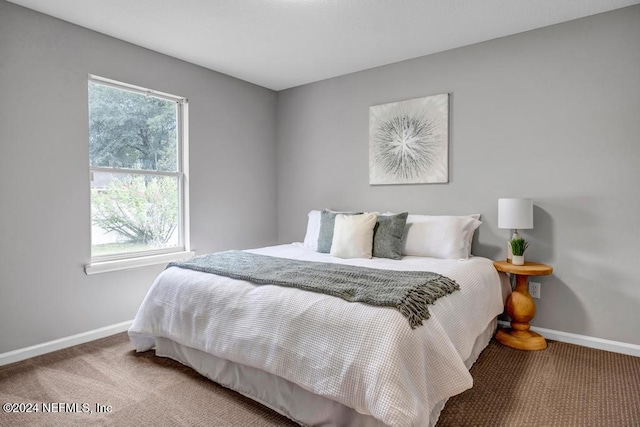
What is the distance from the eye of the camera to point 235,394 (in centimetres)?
210

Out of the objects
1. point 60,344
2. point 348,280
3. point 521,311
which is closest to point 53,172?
point 60,344

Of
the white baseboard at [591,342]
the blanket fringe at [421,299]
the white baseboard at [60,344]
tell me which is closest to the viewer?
the blanket fringe at [421,299]

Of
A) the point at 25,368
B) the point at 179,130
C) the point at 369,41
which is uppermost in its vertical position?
the point at 369,41

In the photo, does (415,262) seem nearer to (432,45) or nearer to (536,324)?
(536,324)

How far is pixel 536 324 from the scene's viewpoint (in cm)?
301

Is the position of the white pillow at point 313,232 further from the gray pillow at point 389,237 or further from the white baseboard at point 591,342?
the white baseboard at point 591,342

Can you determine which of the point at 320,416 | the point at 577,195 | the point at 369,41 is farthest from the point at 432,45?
the point at 320,416

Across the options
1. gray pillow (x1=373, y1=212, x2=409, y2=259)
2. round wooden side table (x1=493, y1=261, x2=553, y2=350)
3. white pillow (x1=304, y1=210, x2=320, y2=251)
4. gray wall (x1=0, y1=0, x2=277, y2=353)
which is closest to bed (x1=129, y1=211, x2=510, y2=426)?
round wooden side table (x1=493, y1=261, x2=553, y2=350)

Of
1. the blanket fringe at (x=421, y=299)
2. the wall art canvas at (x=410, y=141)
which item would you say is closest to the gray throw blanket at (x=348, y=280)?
the blanket fringe at (x=421, y=299)

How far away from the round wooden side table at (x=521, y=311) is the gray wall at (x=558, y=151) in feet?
0.82

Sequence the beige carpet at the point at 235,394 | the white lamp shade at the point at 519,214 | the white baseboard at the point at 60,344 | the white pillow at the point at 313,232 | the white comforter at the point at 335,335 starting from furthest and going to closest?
the white pillow at the point at 313,232
the white lamp shade at the point at 519,214
the white baseboard at the point at 60,344
the beige carpet at the point at 235,394
the white comforter at the point at 335,335

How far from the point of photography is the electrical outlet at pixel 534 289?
299 cm

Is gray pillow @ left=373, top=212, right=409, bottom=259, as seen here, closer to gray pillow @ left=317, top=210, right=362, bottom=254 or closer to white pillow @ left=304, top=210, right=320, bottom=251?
gray pillow @ left=317, top=210, right=362, bottom=254

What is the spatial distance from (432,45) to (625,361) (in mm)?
2818
